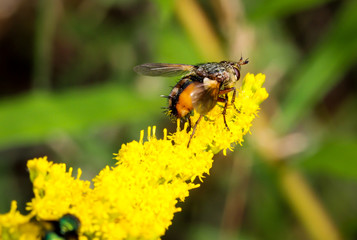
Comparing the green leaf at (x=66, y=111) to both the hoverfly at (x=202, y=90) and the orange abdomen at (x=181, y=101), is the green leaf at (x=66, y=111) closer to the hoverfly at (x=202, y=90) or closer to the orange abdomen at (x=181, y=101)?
the hoverfly at (x=202, y=90)

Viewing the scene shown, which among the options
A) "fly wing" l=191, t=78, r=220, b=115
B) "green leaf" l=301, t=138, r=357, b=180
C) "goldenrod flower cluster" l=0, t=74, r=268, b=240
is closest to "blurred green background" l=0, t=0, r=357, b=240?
"green leaf" l=301, t=138, r=357, b=180

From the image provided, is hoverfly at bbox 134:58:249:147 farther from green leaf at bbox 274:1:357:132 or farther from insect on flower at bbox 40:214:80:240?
green leaf at bbox 274:1:357:132

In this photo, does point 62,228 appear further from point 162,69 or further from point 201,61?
point 201,61

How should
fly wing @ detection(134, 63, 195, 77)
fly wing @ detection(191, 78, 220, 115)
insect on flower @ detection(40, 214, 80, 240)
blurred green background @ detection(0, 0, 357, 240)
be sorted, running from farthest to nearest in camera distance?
blurred green background @ detection(0, 0, 357, 240), fly wing @ detection(134, 63, 195, 77), fly wing @ detection(191, 78, 220, 115), insect on flower @ detection(40, 214, 80, 240)

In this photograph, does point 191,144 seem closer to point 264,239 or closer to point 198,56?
point 198,56

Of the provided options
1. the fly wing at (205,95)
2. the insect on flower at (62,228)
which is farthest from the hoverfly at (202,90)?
the insect on flower at (62,228)

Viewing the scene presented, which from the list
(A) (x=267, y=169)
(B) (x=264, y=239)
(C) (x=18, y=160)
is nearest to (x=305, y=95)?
(A) (x=267, y=169)
